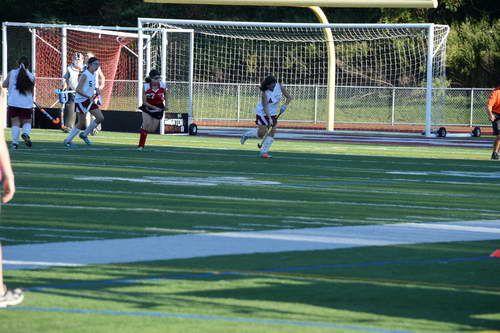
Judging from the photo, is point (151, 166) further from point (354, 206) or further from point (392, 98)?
point (392, 98)

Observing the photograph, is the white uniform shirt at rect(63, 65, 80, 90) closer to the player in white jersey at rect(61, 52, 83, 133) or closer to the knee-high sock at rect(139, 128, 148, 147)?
the player in white jersey at rect(61, 52, 83, 133)

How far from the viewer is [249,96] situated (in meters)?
39.3

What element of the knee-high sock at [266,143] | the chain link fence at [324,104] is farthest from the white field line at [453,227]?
the chain link fence at [324,104]

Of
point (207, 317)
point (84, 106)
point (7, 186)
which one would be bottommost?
point (207, 317)

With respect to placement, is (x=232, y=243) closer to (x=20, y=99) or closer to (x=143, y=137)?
(x=20, y=99)

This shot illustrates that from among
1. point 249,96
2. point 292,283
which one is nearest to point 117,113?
point 249,96

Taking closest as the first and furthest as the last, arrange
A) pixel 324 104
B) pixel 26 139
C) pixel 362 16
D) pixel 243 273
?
pixel 243 273 < pixel 26 139 < pixel 324 104 < pixel 362 16

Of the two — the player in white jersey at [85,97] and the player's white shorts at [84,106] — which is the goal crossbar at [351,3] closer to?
the player in white jersey at [85,97]

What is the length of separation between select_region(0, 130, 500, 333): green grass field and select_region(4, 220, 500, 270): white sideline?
0.23 metres

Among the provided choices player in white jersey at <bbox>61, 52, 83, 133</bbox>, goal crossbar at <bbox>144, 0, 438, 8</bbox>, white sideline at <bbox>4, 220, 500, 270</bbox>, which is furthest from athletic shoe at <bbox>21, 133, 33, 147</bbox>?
white sideline at <bbox>4, 220, 500, 270</bbox>

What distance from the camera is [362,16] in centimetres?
5594

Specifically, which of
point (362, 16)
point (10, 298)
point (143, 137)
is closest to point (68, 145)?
point (143, 137)

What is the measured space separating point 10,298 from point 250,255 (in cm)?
264

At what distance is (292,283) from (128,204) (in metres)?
5.31
